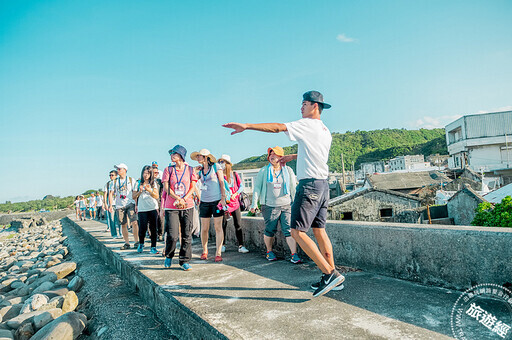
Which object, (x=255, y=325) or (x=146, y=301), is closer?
→ (x=255, y=325)

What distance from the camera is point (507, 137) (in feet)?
166

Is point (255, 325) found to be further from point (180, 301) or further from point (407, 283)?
point (407, 283)

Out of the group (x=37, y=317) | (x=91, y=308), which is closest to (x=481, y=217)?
(x=91, y=308)

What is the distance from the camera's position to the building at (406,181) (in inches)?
1106

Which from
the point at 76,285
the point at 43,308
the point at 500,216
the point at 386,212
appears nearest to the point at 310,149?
the point at 43,308

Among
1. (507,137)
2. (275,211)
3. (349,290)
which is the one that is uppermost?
(507,137)

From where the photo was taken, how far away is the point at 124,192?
730cm

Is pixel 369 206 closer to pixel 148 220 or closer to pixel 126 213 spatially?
pixel 126 213

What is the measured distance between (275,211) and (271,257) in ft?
2.34

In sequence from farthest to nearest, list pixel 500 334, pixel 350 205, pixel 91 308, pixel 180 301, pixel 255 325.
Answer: pixel 350 205 < pixel 91 308 < pixel 180 301 < pixel 255 325 < pixel 500 334

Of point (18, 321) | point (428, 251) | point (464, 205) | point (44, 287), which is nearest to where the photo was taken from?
point (428, 251)

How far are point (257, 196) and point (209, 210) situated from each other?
824mm

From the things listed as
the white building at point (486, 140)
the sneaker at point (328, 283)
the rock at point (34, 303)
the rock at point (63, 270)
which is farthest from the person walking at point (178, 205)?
the white building at point (486, 140)

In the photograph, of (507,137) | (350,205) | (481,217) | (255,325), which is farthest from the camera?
(507,137)
